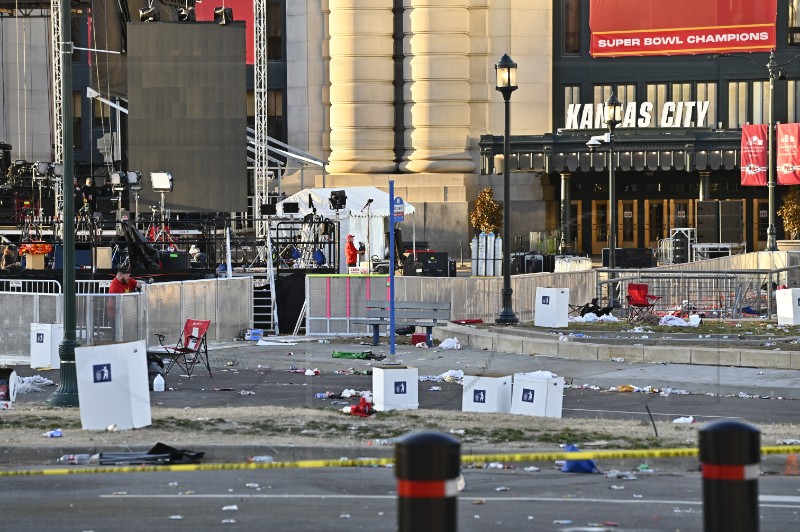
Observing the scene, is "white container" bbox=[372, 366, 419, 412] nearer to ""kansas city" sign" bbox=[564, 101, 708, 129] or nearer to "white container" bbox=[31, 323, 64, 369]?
"white container" bbox=[31, 323, 64, 369]

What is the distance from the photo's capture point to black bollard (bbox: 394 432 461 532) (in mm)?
6539

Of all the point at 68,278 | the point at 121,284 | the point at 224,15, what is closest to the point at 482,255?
the point at 224,15

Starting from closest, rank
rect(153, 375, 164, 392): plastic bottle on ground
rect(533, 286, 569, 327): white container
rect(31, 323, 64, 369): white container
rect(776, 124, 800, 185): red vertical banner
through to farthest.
Result: rect(153, 375, 164, 392): plastic bottle on ground
rect(31, 323, 64, 369): white container
rect(533, 286, 569, 327): white container
rect(776, 124, 800, 185): red vertical banner

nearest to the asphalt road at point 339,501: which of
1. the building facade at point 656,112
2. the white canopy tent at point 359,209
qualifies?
the white canopy tent at point 359,209

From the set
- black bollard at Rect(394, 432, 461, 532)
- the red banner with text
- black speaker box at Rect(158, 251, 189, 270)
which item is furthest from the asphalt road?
the red banner with text

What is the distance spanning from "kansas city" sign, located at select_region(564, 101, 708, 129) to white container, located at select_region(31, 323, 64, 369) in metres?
41.5

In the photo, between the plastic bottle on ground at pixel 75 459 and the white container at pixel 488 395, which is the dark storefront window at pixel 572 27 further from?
the plastic bottle on ground at pixel 75 459

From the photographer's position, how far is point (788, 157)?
189 feet

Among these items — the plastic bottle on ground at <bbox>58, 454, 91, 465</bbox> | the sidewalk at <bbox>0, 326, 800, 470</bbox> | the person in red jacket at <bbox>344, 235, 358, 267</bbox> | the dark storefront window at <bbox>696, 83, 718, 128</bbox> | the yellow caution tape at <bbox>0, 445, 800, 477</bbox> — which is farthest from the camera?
the dark storefront window at <bbox>696, 83, 718, 128</bbox>

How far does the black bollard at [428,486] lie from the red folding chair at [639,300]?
23.5 meters

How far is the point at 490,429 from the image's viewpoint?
14.9 meters

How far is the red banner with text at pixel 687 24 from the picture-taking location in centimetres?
6153

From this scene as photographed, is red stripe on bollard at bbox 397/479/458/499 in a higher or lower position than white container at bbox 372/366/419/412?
higher

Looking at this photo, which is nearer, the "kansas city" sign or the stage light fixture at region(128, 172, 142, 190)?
the stage light fixture at region(128, 172, 142, 190)
